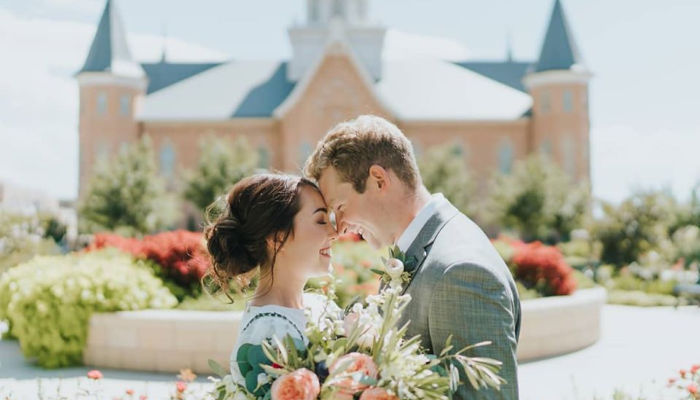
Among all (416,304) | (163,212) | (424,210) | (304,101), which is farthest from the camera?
(304,101)

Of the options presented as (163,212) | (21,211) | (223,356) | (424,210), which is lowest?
(163,212)

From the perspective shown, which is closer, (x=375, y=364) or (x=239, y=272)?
(x=375, y=364)

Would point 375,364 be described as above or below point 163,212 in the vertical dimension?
above

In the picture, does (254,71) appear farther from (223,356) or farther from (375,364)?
(375,364)

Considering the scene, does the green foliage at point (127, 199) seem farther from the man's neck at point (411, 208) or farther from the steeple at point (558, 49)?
the man's neck at point (411, 208)

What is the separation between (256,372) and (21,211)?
28.7 metres

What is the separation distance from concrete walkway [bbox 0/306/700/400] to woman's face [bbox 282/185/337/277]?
3.57 meters

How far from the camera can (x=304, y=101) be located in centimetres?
4684

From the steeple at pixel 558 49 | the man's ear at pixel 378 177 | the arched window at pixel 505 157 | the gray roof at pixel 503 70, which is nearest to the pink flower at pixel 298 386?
the man's ear at pixel 378 177

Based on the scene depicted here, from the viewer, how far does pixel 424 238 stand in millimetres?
2701

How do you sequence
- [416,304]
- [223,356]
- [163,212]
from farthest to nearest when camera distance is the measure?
[163,212] → [223,356] → [416,304]

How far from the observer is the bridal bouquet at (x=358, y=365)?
81.3 inches

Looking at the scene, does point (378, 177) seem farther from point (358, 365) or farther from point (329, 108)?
point (329, 108)

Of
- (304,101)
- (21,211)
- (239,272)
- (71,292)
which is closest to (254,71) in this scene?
(304,101)
